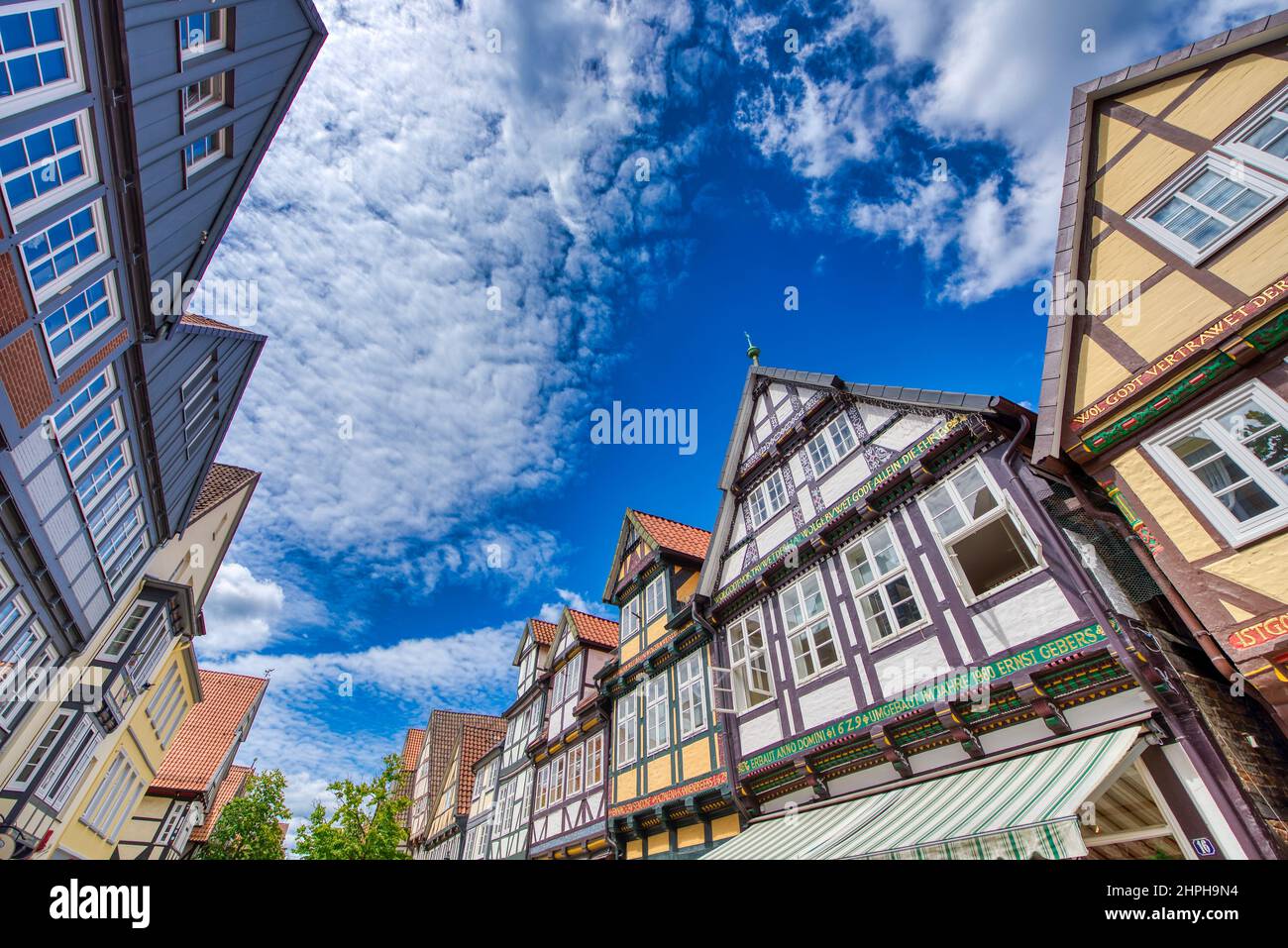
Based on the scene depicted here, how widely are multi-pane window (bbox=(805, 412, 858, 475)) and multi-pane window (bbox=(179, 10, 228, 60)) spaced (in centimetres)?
1630

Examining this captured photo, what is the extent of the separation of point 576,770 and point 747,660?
9.37 meters

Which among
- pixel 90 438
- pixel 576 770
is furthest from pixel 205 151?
pixel 576 770

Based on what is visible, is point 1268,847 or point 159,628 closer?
point 1268,847

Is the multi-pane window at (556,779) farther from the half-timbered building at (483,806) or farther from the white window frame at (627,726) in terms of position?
the half-timbered building at (483,806)

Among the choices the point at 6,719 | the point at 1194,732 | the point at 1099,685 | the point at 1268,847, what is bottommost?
the point at 1268,847

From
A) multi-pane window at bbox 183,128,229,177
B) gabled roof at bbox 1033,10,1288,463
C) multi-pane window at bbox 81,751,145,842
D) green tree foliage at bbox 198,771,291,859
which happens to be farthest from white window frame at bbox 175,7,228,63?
green tree foliage at bbox 198,771,291,859

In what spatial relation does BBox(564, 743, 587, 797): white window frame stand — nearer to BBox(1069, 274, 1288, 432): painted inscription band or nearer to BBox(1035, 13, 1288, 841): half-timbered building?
BBox(1035, 13, 1288, 841): half-timbered building

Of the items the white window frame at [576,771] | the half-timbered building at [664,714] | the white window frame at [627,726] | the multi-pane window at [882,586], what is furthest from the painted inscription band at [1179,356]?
the white window frame at [576,771]

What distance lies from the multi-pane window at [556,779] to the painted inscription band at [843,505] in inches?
394

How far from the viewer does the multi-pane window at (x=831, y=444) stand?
13.3 meters
